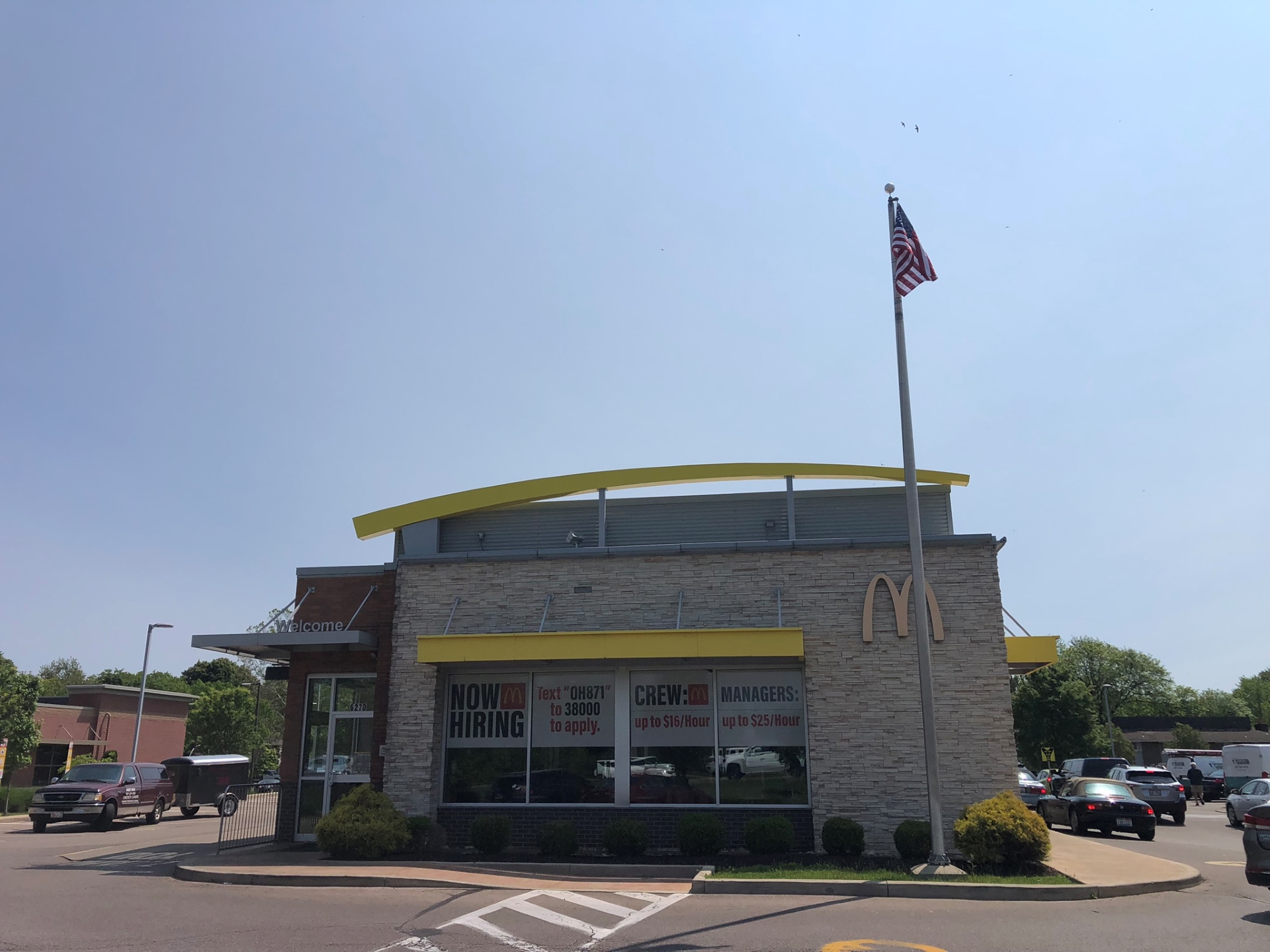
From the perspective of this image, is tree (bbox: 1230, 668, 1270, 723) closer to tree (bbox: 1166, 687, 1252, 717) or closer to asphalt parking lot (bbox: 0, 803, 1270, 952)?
tree (bbox: 1166, 687, 1252, 717)

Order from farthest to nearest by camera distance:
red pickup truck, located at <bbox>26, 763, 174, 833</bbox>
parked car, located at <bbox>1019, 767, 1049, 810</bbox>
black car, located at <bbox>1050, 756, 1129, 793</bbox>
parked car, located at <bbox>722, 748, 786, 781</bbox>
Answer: black car, located at <bbox>1050, 756, 1129, 793</bbox> < parked car, located at <bbox>1019, 767, 1049, 810</bbox> < red pickup truck, located at <bbox>26, 763, 174, 833</bbox> < parked car, located at <bbox>722, 748, 786, 781</bbox>

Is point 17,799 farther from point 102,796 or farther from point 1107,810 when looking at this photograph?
point 1107,810

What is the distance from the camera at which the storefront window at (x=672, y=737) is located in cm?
1636

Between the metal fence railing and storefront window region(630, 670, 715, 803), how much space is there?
7367 millimetres

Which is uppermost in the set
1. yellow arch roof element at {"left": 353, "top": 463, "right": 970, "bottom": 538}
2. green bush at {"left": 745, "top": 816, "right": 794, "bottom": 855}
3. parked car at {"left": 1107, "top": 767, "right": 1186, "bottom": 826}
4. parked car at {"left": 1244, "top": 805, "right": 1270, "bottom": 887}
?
yellow arch roof element at {"left": 353, "top": 463, "right": 970, "bottom": 538}

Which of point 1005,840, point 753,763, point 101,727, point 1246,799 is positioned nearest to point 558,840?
point 753,763

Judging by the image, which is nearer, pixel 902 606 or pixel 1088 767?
pixel 902 606

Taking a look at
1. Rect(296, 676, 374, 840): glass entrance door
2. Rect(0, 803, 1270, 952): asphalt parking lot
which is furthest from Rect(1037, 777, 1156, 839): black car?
Rect(296, 676, 374, 840): glass entrance door

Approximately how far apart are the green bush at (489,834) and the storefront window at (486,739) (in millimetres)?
1074

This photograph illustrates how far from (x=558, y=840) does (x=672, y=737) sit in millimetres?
2696

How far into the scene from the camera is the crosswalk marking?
9648 mm

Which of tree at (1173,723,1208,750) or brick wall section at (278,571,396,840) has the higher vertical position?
brick wall section at (278,571,396,840)

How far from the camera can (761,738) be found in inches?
647

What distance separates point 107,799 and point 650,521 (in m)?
18.0
